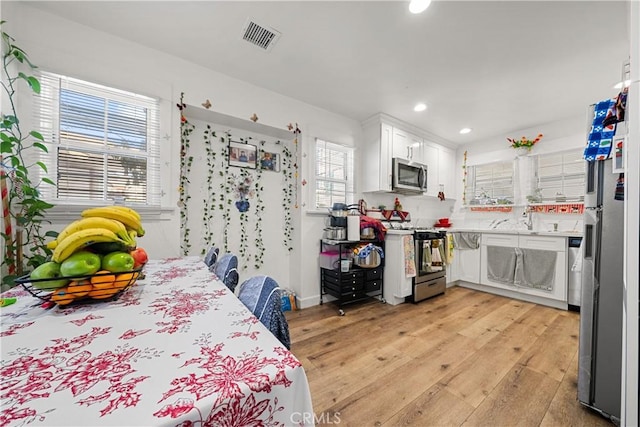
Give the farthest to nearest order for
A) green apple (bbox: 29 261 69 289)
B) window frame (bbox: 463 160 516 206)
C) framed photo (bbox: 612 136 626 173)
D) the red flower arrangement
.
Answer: window frame (bbox: 463 160 516 206) → the red flower arrangement → framed photo (bbox: 612 136 626 173) → green apple (bbox: 29 261 69 289)

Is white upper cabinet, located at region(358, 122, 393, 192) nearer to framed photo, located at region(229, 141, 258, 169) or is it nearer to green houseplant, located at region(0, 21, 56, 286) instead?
framed photo, located at region(229, 141, 258, 169)

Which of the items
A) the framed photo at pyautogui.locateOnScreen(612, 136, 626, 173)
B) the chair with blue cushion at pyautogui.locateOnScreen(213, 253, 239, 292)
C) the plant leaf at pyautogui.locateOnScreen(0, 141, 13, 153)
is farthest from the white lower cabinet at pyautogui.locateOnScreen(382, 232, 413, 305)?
the plant leaf at pyautogui.locateOnScreen(0, 141, 13, 153)

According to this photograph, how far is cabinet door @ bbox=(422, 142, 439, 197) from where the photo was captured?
399cm

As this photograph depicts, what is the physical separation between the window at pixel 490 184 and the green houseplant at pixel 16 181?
5.34m

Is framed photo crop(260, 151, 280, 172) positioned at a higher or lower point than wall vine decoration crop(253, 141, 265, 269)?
higher

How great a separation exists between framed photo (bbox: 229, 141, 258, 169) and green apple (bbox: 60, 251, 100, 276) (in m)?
2.10

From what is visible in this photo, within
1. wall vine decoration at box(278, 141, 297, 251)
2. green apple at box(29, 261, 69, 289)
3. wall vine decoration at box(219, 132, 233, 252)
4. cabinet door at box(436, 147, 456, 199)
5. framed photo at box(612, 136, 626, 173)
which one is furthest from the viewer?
cabinet door at box(436, 147, 456, 199)

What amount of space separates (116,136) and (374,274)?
303 cm

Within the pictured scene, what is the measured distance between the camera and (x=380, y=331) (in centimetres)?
234

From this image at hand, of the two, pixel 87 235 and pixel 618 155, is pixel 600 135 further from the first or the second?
pixel 87 235

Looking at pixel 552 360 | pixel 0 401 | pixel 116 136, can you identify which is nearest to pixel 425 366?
pixel 552 360

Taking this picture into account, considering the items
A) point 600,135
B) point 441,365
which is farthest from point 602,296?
point 441,365

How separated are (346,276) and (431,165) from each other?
2569mm

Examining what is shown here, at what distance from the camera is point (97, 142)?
1881mm
